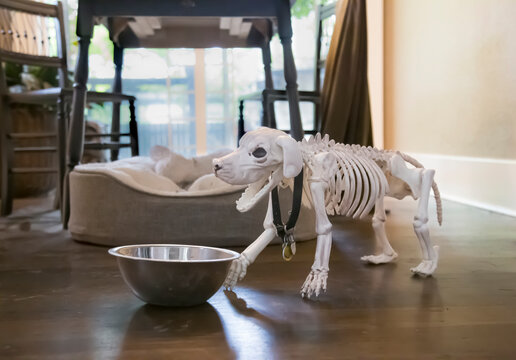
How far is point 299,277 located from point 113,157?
1.93 m

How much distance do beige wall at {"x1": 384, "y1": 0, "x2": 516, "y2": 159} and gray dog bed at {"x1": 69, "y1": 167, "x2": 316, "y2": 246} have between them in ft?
5.05

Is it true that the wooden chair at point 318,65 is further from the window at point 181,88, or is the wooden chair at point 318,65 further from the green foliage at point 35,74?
the window at point 181,88

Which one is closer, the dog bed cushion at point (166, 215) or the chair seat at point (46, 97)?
the dog bed cushion at point (166, 215)

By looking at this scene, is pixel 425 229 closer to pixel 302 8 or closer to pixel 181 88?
pixel 181 88

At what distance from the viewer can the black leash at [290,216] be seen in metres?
1.16

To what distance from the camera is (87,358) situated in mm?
805

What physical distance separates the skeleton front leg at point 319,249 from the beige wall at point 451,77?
176cm

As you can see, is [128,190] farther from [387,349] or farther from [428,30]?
[428,30]

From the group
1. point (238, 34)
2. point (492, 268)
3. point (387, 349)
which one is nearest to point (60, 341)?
point (387, 349)

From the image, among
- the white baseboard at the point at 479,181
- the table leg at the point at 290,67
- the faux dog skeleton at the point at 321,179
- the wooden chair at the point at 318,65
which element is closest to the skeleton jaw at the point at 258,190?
the faux dog skeleton at the point at 321,179

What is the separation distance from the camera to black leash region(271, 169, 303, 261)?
116 centimetres

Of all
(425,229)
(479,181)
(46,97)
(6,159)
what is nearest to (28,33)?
(46,97)

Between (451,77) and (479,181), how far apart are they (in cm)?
75

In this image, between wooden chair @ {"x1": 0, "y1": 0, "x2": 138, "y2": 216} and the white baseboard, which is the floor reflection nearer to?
wooden chair @ {"x1": 0, "y1": 0, "x2": 138, "y2": 216}
